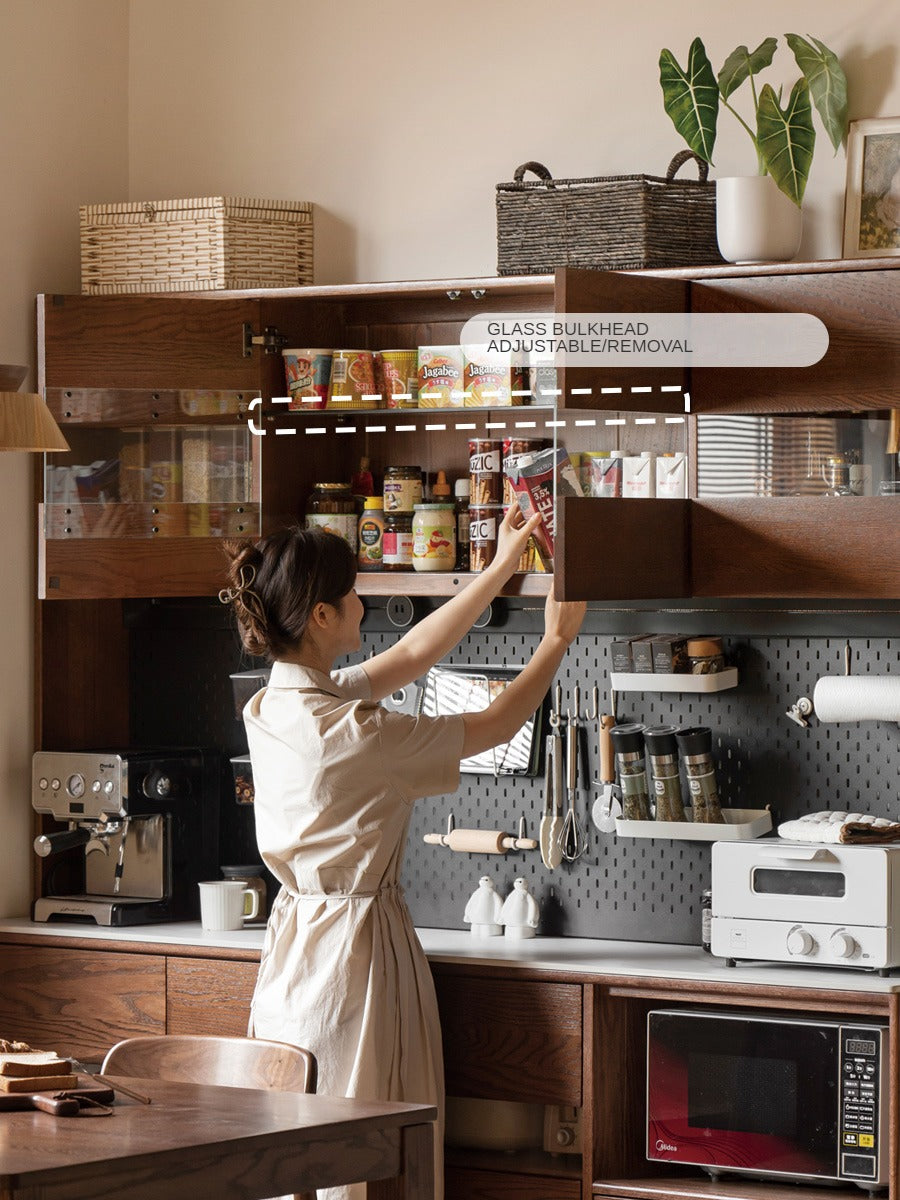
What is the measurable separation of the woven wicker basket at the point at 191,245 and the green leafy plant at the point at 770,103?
961mm

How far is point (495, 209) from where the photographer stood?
412 centimetres

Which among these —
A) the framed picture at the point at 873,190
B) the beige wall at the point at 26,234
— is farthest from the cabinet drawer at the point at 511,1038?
the framed picture at the point at 873,190

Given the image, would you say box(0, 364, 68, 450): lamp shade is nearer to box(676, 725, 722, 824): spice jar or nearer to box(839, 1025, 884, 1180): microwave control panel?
box(676, 725, 722, 824): spice jar

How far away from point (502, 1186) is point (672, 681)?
106 cm

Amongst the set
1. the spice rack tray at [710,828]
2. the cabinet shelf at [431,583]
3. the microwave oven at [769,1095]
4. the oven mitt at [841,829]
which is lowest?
the microwave oven at [769,1095]

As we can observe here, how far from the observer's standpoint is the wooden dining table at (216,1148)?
2.17 metres

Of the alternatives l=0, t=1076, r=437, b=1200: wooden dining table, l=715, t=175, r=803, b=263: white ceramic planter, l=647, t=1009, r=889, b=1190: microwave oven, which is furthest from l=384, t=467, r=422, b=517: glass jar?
l=0, t=1076, r=437, b=1200: wooden dining table

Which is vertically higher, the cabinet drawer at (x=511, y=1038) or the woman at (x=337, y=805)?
the woman at (x=337, y=805)

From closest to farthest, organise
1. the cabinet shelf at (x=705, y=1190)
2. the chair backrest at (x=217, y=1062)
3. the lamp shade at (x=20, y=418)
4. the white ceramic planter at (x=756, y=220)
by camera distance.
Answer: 1. the lamp shade at (x=20, y=418)
2. the chair backrest at (x=217, y=1062)
3. the cabinet shelf at (x=705, y=1190)
4. the white ceramic planter at (x=756, y=220)

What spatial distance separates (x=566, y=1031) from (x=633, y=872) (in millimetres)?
529

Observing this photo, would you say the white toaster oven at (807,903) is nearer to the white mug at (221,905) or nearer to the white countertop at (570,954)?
the white countertop at (570,954)

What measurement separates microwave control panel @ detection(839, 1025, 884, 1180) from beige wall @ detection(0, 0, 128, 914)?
1.89 metres

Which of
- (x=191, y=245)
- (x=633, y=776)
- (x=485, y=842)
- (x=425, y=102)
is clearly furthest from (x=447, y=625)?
(x=425, y=102)

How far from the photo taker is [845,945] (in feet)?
11.1
